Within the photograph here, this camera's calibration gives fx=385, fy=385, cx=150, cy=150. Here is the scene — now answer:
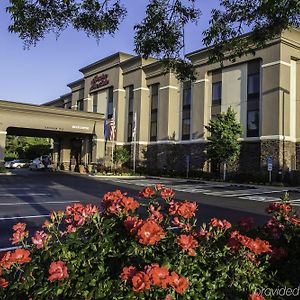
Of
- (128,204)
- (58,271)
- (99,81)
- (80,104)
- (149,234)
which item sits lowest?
(58,271)

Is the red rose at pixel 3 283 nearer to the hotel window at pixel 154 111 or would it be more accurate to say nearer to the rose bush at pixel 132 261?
the rose bush at pixel 132 261

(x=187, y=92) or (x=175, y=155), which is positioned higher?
(x=187, y=92)

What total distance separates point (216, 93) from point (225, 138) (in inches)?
305

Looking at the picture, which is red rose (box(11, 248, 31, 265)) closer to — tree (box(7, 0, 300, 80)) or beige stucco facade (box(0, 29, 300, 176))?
tree (box(7, 0, 300, 80))

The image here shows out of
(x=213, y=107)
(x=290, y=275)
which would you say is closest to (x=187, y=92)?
(x=213, y=107)

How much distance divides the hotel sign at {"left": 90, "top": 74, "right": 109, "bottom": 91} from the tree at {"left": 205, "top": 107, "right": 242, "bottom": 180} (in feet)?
75.6

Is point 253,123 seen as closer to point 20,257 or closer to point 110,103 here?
point 110,103

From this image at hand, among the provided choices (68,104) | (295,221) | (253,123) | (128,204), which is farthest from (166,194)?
(68,104)

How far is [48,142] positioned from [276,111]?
57138 mm

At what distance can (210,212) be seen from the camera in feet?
45.5

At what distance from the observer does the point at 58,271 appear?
2850 mm

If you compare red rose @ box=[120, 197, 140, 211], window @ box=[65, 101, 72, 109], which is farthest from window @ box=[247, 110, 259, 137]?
window @ box=[65, 101, 72, 109]

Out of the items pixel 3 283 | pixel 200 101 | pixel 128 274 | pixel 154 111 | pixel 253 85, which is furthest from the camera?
pixel 154 111

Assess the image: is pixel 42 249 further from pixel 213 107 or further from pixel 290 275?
pixel 213 107
